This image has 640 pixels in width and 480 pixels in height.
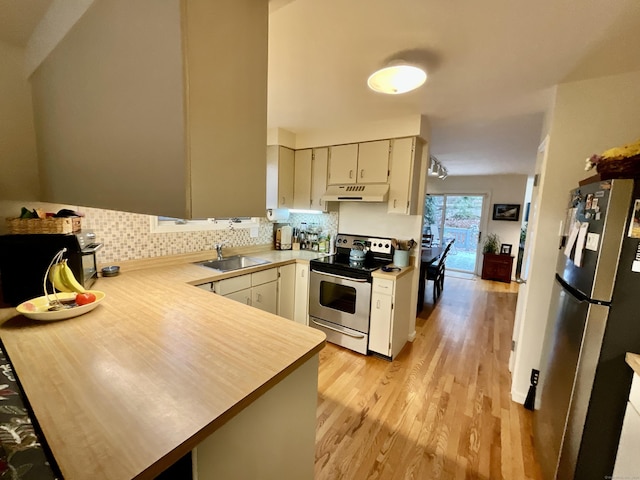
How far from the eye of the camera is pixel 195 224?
260 cm

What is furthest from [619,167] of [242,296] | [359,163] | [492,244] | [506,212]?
[506,212]

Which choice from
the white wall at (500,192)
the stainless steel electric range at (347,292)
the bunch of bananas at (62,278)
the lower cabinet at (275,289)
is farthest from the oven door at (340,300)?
the white wall at (500,192)

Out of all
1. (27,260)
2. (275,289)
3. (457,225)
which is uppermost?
(457,225)

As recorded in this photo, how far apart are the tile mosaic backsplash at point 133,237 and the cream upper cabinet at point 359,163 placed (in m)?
1.38

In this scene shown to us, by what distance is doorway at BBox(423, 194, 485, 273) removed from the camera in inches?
247

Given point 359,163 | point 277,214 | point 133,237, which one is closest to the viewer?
point 133,237

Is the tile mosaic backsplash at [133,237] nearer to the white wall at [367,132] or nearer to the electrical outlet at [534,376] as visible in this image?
the white wall at [367,132]

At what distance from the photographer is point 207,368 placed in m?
0.88

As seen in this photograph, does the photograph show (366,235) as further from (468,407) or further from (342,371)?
(468,407)

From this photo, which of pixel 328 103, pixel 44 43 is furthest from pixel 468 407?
pixel 44 43

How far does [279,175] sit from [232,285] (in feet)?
4.89

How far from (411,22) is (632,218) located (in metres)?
1.26

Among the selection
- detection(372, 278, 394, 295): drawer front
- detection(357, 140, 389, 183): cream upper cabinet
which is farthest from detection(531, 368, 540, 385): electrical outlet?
detection(357, 140, 389, 183): cream upper cabinet

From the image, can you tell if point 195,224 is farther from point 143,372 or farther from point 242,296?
point 143,372
